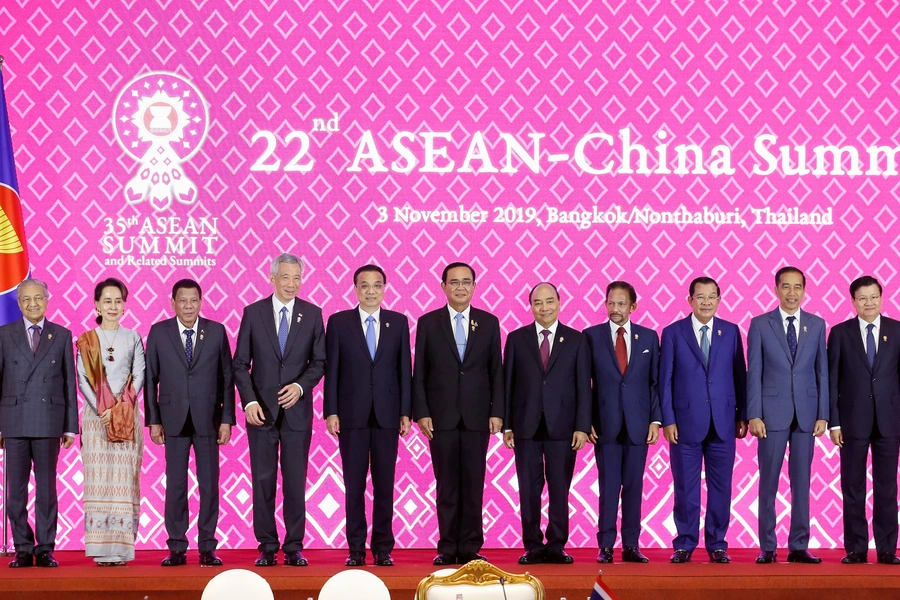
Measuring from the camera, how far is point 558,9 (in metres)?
6.73

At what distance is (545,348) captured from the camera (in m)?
5.72

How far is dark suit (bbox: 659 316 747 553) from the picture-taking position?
5621mm

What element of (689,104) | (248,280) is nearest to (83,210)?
(248,280)

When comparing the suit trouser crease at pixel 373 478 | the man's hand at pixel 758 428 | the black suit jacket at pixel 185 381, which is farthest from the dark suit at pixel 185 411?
the man's hand at pixel 758 428

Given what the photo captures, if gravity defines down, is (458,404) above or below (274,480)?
above

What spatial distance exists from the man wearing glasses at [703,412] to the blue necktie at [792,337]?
26 centimetres

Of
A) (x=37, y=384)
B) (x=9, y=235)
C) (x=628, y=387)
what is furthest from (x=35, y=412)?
(x=628, y=387)

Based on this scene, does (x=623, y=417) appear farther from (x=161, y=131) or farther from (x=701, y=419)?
(x=161, y=131)

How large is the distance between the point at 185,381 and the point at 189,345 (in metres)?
0.19

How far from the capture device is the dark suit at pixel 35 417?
5.46 meters

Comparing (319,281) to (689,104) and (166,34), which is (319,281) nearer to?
(166,34)

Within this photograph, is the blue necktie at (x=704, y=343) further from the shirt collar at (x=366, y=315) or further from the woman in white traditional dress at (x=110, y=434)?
the woman in white traditional dress at (x=110, y=434)

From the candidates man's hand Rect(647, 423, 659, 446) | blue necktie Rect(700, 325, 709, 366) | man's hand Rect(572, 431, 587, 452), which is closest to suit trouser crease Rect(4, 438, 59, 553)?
man's hand Rect(572, 431, 587, 452)

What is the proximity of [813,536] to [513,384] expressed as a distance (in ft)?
7.56
